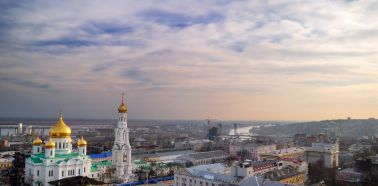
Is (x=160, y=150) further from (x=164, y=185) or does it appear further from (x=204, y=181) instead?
(x=204, y=181)

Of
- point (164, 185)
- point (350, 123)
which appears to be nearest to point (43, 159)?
point (164, 185)

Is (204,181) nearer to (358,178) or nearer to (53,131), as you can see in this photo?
(53,131)

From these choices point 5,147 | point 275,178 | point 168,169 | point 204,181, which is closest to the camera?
point 204,181

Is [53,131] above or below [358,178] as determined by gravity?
above

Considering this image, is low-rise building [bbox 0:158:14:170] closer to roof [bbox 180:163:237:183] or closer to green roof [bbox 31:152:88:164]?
green roof [bbox 31:152:88:164]

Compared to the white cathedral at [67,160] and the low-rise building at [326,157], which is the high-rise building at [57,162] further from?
the low-rise building at [326,157]

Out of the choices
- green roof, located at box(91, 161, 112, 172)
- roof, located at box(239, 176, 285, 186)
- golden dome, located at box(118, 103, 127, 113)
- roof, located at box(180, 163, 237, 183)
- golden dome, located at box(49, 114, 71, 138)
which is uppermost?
golden dome, located at box(118, 103, 127, 113)

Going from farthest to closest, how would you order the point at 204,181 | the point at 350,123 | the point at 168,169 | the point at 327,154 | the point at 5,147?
the point at 350,123, the point at 5,147, the point at 327,154, the point at 168,169, the point at 204,181

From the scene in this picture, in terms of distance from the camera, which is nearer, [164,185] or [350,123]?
[164,185]

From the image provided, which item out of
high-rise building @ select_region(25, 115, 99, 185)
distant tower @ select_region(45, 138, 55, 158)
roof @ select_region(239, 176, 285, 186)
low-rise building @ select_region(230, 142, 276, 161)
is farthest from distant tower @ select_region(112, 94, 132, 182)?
low-rise building @ select_region(230, 142, 276, 161)
